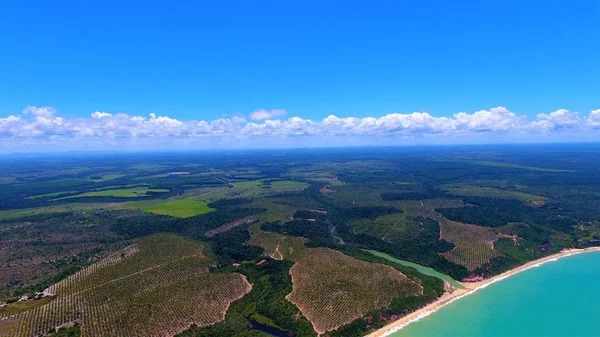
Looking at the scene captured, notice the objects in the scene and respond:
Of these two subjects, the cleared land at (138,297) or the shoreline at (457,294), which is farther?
the shoreline at (457,294)

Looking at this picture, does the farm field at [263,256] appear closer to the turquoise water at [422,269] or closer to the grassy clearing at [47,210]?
the turquoise water at [422,269]

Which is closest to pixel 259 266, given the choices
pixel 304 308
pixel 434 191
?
pixel 304 308

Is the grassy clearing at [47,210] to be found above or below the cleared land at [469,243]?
above

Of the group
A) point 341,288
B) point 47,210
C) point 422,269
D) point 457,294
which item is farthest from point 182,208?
point 457,294

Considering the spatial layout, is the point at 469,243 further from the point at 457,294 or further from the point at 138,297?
the point at 138,297

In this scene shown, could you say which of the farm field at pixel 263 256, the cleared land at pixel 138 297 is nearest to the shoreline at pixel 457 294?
the farm field at pixel 263 256

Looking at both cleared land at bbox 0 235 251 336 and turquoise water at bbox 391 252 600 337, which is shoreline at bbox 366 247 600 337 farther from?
Answer: cleared land at bbox 0 235 251 336

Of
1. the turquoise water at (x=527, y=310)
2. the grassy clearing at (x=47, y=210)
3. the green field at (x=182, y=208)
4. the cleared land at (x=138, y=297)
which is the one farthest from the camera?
the grassy clearing at (x=47, y=210)

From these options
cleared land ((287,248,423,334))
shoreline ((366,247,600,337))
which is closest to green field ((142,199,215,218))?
cleared land ((287,248,423,334))
